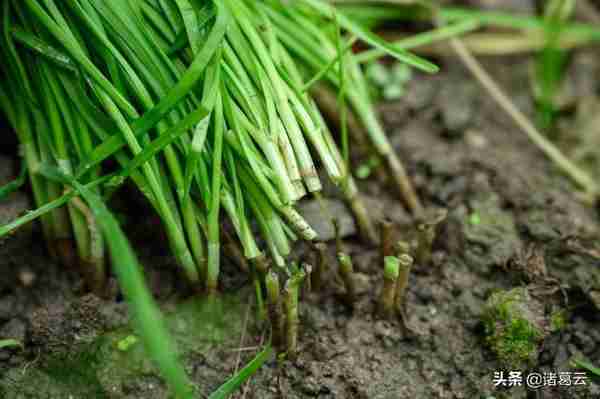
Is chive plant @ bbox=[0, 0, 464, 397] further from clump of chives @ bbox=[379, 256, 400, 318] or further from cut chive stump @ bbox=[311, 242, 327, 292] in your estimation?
clump of chives @ bbox=[379, 256, 400, 318]

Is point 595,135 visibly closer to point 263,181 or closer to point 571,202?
point 571,202

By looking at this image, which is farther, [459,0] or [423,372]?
[459,0]

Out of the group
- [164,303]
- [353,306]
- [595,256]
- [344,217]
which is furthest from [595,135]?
[164,303]

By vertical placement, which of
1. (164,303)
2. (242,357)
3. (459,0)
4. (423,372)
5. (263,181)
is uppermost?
(459,0)

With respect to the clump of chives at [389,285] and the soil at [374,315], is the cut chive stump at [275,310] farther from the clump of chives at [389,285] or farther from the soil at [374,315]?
the clump of chives at [389,285]

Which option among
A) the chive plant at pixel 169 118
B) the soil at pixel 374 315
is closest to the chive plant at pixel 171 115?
the chive plant at pixel 169 118

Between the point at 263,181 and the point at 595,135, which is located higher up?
the point at 263,181

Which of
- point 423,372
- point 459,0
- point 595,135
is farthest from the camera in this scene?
point 459,0
